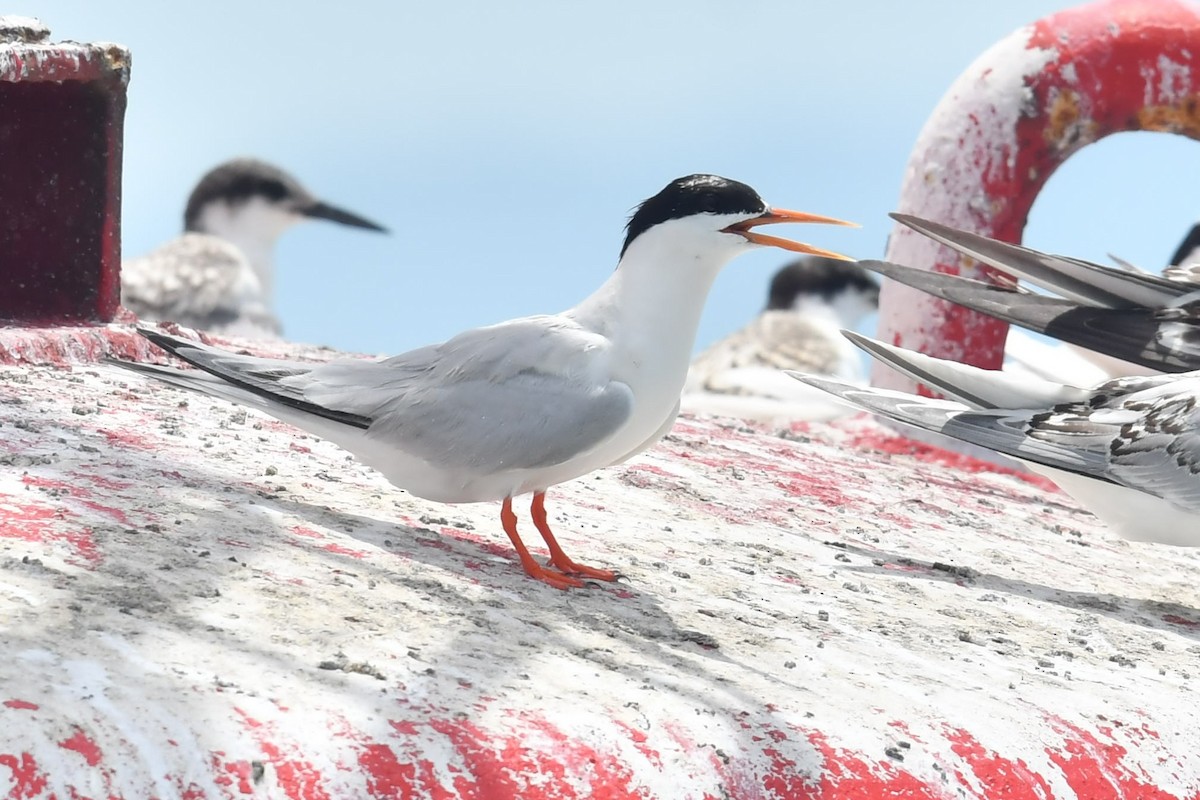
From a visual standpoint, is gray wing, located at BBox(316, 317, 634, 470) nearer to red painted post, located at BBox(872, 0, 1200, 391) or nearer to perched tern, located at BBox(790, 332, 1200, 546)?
perched tern, located at BBox(790, 332, 1200, 546)

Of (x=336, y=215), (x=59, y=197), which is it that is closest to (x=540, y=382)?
(x=59, y=197)

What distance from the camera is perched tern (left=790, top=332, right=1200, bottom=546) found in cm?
443

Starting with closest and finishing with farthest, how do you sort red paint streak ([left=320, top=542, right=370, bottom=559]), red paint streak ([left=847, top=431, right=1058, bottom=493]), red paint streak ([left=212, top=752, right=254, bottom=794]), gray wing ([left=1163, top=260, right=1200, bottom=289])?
red paint streak ([left=212, top=752, right=254, bottom=794]) → red paint streak ([left=320, top=542, right=370, bottom=559]) → gray wing ([left=1163, top=260, right=1200, bottom=289]) → red paint streak ([left=847, top=431, right=1058, bottom=493])

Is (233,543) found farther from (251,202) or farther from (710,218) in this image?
(251,202)

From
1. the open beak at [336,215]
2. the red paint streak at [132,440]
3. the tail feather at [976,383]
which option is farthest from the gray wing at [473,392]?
the open beak at [336,215]

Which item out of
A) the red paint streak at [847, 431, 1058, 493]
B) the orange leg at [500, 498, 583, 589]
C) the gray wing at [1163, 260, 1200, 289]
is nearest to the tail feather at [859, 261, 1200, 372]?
the gray wing at [1163, 260, 1200, 289]

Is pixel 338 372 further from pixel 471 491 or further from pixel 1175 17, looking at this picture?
pixel 1175 17

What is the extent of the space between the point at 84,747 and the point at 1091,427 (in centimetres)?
337

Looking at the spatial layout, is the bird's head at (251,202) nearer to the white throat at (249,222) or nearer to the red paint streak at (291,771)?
the white throat at (249,222)

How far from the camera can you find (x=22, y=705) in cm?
208

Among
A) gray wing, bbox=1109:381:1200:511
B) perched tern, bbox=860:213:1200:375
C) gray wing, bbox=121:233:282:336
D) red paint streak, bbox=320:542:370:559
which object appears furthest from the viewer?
gray wing, bbox=121:233:282:336

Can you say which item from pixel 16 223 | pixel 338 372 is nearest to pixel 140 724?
pixel 338 372

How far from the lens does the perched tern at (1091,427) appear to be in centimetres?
443

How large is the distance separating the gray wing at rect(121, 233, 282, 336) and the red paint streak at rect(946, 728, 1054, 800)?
953 cm
